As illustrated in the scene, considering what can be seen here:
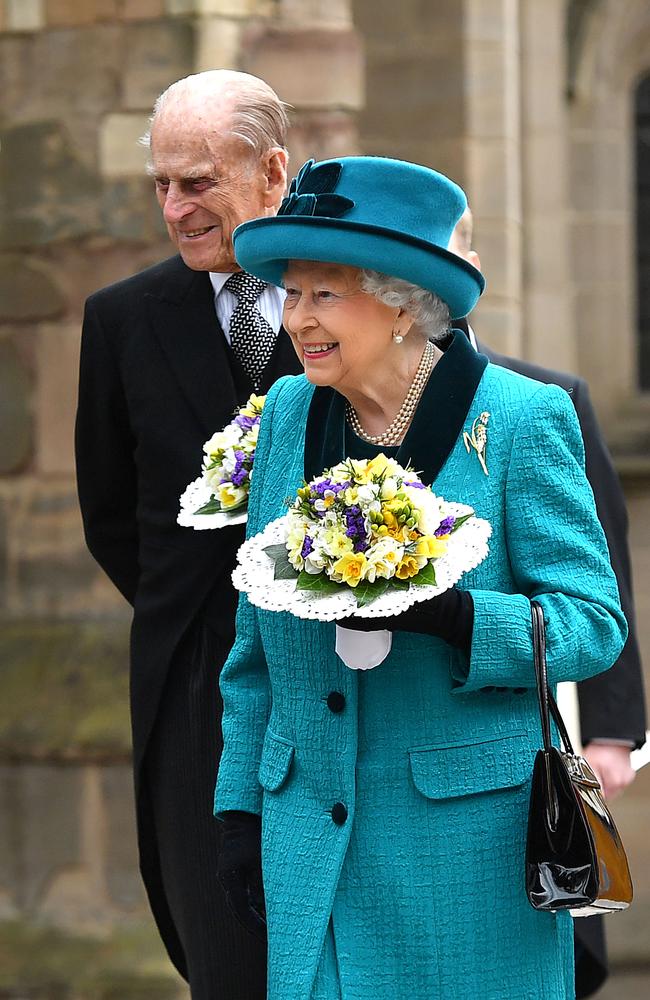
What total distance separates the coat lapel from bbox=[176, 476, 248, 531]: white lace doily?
0.84ft

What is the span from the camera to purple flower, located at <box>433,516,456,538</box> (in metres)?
2.80

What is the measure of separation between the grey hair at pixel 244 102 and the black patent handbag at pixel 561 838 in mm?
1279

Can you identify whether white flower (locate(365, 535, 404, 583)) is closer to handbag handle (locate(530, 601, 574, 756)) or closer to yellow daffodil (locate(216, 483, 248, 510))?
handbag handle (locate(530, 601, 574, 756))

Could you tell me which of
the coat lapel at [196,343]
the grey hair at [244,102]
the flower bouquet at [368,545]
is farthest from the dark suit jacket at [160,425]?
the flower bouquet at [368,545]

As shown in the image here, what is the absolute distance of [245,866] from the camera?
3.24 m

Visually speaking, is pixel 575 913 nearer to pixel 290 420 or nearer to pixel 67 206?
pixel 290 420

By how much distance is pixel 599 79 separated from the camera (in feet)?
26.2

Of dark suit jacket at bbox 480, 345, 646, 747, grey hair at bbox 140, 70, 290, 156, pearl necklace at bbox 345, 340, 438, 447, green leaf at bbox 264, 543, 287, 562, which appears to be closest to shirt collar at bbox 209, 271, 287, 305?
grey hair at bbox 140, 70, 290, 156

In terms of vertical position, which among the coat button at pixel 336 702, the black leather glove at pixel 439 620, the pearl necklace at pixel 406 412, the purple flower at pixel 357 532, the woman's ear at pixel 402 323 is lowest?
the coat button at pixel 336 702

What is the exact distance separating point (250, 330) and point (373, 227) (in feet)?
3.39

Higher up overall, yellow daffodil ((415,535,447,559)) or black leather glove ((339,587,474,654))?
yellow daffodil ((415,535,447,559))

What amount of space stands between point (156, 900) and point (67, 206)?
236cm

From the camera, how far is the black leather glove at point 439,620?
278cm

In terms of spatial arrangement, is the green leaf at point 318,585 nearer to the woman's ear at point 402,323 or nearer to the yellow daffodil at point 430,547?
the yellow daffodil at point 430,547
